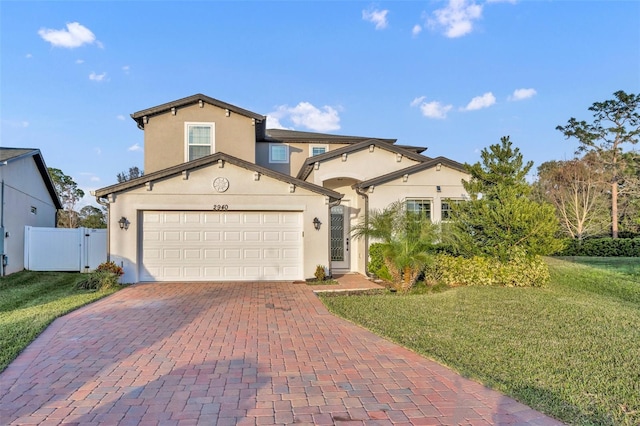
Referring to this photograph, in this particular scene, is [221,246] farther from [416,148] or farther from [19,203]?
[416,148]

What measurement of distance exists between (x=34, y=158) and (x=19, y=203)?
8.81ft

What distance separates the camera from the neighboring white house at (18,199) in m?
11.8

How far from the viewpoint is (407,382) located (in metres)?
4.02

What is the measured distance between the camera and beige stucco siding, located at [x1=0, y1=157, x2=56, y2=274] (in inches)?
474

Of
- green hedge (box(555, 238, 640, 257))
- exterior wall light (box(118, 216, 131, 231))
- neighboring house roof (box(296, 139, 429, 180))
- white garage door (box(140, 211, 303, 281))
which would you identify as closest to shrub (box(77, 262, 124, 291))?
white garage door (box(140, 211, 303, 281))

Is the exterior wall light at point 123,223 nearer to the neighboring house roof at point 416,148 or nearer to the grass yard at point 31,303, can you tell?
the grass yard at point 31,303

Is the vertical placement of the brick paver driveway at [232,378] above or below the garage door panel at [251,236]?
below

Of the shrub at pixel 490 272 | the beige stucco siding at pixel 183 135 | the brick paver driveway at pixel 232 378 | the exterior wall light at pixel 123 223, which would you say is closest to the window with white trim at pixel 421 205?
the shrub at pixel 490 272

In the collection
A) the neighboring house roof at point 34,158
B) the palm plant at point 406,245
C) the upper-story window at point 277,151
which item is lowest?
the palm plant at point 406,245

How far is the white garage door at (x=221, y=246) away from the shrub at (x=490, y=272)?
172 inches

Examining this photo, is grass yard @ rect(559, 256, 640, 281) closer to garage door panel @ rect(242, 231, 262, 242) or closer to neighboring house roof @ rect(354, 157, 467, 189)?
neighboring house roof @ rect(354, 157, 467, 189)

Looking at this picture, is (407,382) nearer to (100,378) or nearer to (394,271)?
(100,378)

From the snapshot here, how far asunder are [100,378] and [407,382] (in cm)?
351

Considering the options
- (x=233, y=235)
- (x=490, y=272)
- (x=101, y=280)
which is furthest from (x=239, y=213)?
(x=490, y=272)
